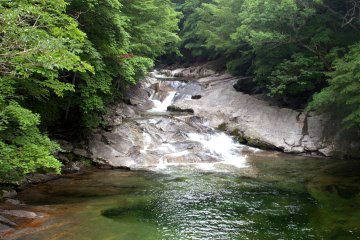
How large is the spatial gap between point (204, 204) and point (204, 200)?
401mm

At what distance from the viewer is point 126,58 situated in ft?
49.9

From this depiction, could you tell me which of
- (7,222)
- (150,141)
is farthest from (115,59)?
(7,222)

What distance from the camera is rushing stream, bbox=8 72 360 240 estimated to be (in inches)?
330

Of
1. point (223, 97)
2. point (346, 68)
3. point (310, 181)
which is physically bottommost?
point (310, 181)

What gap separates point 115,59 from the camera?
15.0 metres

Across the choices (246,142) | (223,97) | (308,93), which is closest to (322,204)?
(246,142)

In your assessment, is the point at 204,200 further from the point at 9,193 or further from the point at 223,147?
the point at 223,147

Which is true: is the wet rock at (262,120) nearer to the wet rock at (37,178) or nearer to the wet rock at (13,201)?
the wet rock at (37,178)

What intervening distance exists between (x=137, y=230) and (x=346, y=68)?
12.4 meters

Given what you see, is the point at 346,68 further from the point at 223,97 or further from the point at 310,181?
the point at 223,97

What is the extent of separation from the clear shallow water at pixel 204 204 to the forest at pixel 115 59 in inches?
64.1

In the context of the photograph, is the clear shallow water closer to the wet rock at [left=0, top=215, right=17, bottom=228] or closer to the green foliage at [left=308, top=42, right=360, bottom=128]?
the wet rock at [left=0, top=215, right=17, bottom=228]

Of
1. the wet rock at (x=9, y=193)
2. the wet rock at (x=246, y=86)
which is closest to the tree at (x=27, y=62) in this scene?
the wet rock at (x=9, y=193)

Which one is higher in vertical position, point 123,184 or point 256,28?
point 256,28
